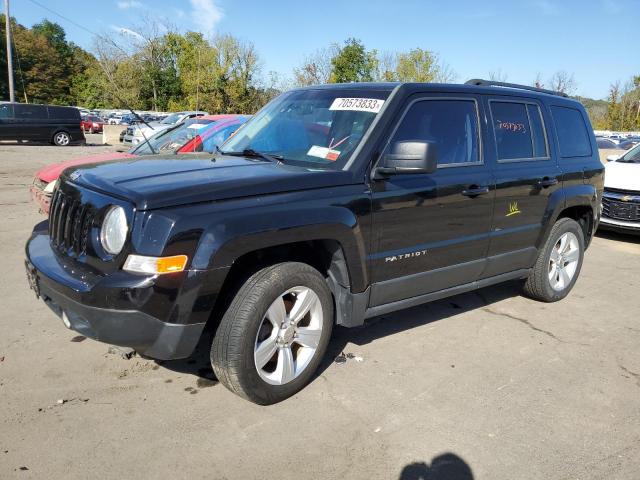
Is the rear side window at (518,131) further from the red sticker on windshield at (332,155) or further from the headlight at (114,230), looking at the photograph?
the headlight at (114,230)

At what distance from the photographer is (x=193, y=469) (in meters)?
2.68

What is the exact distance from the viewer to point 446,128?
3.98 meters

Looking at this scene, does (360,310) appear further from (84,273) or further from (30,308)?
(30,308)

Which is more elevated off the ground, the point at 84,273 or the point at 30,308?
the point at 84,273

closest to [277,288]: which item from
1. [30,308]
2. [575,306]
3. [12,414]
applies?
[12,414]

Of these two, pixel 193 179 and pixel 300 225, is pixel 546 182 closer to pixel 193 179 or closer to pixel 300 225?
pixel 300 225

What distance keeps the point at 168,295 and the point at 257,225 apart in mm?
590

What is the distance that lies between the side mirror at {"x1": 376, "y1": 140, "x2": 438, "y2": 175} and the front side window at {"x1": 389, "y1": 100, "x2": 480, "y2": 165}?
0.26 metres

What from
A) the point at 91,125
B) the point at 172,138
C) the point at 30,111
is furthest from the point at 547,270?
the point at 91,125

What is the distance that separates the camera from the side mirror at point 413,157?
3.29m

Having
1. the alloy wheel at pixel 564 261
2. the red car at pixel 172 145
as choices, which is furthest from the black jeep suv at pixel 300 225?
the red car at pixel 172 145

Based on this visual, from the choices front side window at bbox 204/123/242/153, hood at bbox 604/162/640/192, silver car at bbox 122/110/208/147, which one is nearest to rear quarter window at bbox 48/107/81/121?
silver car at bbox 122/110/208/147

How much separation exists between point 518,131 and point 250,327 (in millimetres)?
2947

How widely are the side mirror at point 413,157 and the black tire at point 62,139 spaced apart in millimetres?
23881
